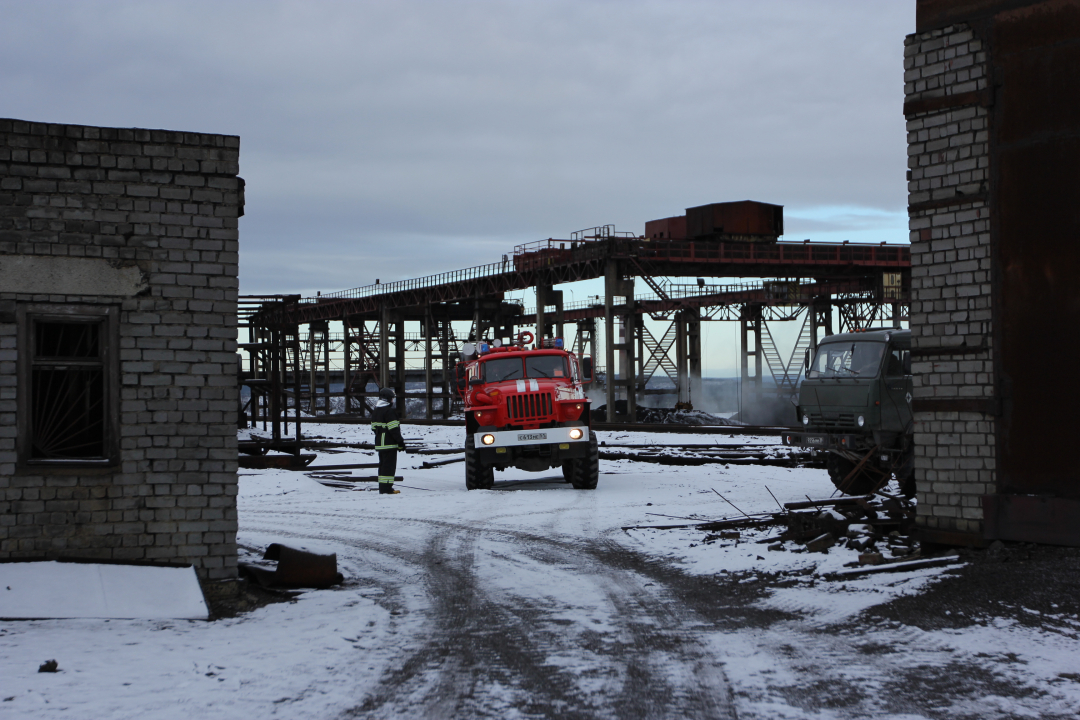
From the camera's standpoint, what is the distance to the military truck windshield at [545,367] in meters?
15.7

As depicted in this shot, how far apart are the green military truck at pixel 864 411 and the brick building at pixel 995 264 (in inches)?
169

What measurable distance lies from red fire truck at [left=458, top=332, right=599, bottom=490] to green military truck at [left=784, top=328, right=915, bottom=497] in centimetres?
345

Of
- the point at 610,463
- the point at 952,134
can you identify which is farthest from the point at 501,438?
the point at 952,134

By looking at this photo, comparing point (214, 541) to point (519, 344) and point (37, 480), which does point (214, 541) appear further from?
point (519, 344)

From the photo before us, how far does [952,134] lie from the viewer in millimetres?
9023

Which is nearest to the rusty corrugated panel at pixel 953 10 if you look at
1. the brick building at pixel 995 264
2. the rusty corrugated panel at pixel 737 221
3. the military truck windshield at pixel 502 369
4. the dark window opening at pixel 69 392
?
the brick building at pixel 995 264

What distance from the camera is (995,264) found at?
8.70 m

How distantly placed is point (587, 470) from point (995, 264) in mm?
7880

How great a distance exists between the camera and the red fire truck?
49.3ft

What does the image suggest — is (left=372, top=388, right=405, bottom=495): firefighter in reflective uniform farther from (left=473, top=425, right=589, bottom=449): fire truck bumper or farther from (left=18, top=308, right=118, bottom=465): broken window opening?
(left=18, top=308, right=118, bottom=465): broken window opening

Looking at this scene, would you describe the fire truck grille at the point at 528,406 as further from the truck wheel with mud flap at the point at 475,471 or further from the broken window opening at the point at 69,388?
the broken window opening at the point at 69,388

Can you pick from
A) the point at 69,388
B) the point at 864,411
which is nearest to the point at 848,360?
the point at 864,411

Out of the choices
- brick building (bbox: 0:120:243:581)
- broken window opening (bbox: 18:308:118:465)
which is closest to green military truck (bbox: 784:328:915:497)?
brick building (bbox: 0:120:243:581)

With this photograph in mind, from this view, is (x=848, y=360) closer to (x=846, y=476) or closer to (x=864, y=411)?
(x=864, y=411)
